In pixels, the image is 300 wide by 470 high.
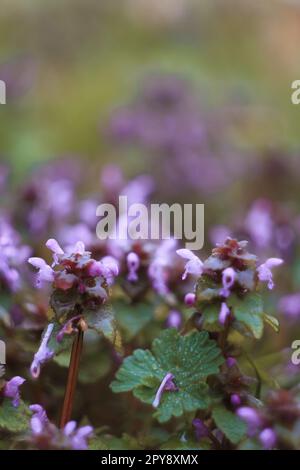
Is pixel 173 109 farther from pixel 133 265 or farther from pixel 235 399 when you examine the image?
pixel 235 399

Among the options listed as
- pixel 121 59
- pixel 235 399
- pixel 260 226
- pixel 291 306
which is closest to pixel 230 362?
pixel 235 399

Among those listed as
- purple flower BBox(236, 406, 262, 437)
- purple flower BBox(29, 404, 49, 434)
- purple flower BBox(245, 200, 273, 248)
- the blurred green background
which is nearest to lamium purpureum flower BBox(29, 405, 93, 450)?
purple flower BBox(29, 404, 49, 434)

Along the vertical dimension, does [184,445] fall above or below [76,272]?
below

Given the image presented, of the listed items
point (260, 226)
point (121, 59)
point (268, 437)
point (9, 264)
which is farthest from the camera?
point (121, 59)

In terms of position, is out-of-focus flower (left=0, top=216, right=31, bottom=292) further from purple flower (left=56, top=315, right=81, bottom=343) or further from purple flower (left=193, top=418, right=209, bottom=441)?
purple flower (left=193, top=418, right=209, bottom=441)

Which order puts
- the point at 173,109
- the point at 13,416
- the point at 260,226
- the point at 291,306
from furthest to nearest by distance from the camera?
1. the point at 173,109
2. the point at 260,226
3. the point at 291,306
4. the point at 13,416
